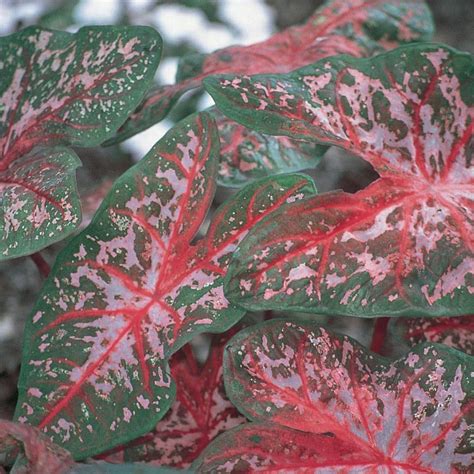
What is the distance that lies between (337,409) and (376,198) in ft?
0.84

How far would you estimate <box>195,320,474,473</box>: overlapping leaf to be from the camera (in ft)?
2.70

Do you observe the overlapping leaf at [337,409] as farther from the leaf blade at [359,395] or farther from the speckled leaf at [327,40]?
the speckled leaf at [327,40]

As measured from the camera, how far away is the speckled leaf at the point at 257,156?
1.16m

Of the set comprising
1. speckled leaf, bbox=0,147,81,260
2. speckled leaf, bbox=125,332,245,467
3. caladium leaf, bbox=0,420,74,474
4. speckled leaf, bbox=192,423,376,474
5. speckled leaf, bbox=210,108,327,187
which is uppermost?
speckled leaf, bbox=0,147,81,260

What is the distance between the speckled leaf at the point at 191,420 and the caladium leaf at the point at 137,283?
5.3 inches

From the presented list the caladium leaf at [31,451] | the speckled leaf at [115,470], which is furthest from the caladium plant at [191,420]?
the caladium leaf at [31,451]

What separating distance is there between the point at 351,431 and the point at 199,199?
1.13ft

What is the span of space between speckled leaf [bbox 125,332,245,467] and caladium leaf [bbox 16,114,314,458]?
0.13 m

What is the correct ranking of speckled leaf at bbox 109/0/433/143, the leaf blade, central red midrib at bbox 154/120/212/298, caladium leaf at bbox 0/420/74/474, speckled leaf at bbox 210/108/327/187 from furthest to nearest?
speckled leaf at bbox 109/0/433/143, speckled leaf at bbox 210/108/327/187, central red midrib at bbox 154/120/212/298, the leaf blade, caladium leaf at bbox 0/420/74/474

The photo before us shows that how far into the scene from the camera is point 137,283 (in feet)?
3.14

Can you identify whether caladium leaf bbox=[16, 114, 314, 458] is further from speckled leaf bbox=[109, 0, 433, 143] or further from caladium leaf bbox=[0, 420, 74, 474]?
speckled leaf bbox=[109, 0, 433, 143]

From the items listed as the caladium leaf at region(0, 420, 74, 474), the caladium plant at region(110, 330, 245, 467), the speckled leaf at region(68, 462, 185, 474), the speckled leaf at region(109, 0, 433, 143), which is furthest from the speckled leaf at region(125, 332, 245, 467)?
the speckled leaf at region(109, 0, 433, 143)

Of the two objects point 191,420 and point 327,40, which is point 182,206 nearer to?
point 191,420

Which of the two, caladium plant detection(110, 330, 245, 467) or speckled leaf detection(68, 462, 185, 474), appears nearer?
speckled leaf detection(68, 462, 185, 474)
